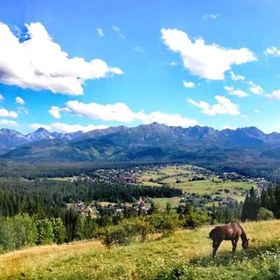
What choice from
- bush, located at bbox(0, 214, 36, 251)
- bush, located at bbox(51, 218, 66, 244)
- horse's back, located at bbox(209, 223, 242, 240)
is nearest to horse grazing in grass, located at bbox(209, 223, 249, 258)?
horse's back, located at bbox(209, 223, 242, 240)

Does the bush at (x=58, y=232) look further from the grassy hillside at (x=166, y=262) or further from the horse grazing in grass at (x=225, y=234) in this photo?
the horse grazing in grass at (x=225, y=234)

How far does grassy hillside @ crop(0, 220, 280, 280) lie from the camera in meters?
20.3

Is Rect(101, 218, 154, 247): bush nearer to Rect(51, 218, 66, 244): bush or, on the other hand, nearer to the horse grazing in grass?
the horse grazing in grass

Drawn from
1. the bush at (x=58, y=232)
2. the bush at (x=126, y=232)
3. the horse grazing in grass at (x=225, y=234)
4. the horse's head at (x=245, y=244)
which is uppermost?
the horse grazing in grass at (x=225, y=234)

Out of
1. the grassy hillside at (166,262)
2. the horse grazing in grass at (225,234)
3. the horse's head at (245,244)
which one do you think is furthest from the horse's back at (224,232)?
the grassy hillside at (166,262)

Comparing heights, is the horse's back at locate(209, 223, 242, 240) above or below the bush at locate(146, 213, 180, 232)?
above

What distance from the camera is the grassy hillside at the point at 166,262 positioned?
2028 centimetres

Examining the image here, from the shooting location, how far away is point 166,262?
84.9 ft

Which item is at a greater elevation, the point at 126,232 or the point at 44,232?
the point at 126,232

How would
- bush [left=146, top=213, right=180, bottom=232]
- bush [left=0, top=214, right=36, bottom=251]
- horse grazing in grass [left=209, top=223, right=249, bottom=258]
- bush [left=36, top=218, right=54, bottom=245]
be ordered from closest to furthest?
1. horse grazing in grass [left=209, top=223, right=249, bottom=258]
2. bush [left=146, top=213, right=180, bottom=232]
3. bush [left=0, top=214, right=36, bottom=251]
4. bush [left=36, top=218, right=54, bottom=245]

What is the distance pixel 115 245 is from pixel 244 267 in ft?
61.1

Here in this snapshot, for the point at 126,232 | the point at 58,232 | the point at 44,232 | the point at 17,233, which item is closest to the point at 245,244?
the point at 126,232

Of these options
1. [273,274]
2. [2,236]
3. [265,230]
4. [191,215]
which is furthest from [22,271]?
[2,236]

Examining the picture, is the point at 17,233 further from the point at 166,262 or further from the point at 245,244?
the point at 245,244
